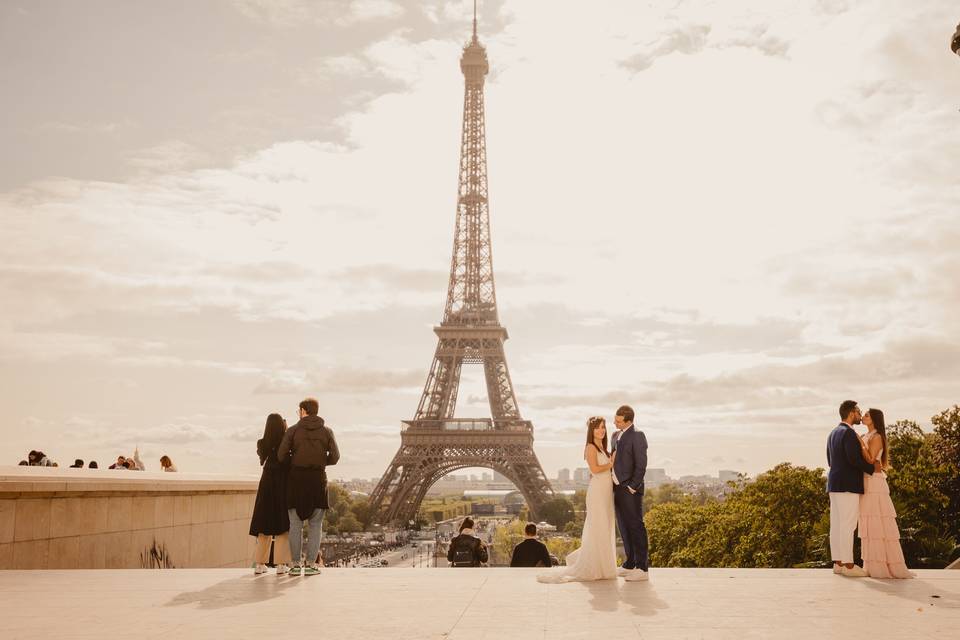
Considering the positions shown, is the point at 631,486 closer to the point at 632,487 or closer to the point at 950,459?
the point at 632,487

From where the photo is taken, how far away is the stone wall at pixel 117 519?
12.3 meters

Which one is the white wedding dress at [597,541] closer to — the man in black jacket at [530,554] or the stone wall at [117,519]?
the man in black jacket at [530,554]

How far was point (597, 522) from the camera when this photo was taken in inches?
422

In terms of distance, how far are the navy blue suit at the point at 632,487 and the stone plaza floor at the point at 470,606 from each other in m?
0.47

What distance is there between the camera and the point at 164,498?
48.1ft

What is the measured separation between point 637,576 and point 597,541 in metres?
0.61

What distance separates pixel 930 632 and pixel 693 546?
43.6m

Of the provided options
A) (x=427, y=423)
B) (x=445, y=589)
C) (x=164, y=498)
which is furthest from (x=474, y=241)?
(x=445, y=589)

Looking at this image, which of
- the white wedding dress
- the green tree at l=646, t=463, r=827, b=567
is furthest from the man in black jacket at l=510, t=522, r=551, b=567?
the green tree at l=646, t=463, r=827, b=567

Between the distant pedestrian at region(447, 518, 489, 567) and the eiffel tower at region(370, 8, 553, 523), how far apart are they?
48610mm

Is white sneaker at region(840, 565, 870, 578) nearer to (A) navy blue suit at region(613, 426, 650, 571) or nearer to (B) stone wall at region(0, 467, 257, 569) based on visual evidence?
(A) navy blue suit at region(613, 426, 650, 571)

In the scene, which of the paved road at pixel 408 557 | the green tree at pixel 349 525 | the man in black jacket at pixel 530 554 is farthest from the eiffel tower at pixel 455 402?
the man in black jacket at pixel 530 554

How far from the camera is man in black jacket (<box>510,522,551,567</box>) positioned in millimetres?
12438

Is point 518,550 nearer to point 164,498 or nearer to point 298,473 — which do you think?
point 298,473
